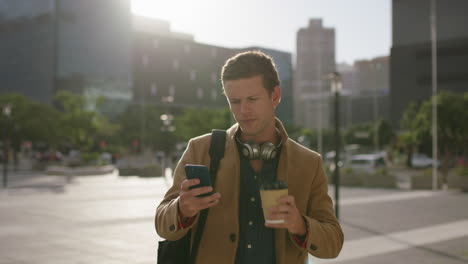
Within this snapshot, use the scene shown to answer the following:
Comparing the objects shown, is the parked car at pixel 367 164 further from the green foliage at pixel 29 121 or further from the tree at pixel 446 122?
the green foliage at pixel 29 121

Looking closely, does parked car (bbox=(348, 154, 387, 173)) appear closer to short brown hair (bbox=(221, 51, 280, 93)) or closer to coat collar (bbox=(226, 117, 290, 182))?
coat collar (bbox=(226, 117, 290, 182))

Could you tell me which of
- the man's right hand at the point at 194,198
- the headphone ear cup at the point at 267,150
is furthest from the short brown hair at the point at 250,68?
the man's right hand at the point at 194,198

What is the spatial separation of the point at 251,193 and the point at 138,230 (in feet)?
31.8

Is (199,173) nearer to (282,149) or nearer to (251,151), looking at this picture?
(251,151)

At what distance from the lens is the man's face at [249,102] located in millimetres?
2434

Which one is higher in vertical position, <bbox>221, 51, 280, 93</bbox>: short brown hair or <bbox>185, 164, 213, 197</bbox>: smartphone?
<bbox>221, 51, 280, 93</bbox>: short brown hair

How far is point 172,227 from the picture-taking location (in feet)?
7.76

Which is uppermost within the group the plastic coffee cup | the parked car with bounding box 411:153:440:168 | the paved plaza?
the plastic coffee cup

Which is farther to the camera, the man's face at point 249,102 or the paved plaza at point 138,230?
the paved plaza at point 138,230

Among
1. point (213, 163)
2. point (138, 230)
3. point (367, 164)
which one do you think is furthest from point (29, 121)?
point (213, 163)

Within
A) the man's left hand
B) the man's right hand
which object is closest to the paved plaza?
the man's right hand

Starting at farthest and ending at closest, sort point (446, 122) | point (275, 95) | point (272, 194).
Answer: point (446, 122), point (275, 95), point (272, 194)

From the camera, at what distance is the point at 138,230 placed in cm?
1176

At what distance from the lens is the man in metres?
2.42
